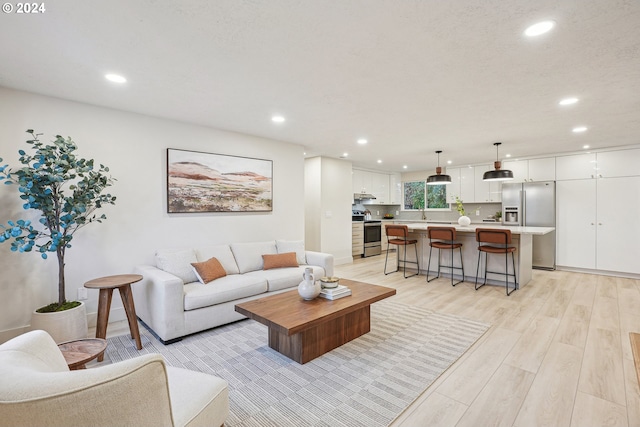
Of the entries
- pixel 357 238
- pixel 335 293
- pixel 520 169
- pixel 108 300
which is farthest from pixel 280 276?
pixel 520 169

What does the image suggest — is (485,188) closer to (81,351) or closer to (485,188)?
(485,188)

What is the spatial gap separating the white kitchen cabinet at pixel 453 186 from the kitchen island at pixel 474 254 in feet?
8.79

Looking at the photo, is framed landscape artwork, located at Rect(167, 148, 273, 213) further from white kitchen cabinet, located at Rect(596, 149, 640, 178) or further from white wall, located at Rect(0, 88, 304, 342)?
white kitchen cabinet, located at Rect(596, 149, 640, 178)

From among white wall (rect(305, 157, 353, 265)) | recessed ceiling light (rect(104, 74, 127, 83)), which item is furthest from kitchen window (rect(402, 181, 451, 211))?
recessed ceiling light (rect(104, 74, 127, 83))

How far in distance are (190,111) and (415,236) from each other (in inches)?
179

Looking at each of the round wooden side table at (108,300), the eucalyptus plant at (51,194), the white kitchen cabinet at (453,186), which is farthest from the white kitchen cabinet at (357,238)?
→ the eucalyptus plant at (51,194)

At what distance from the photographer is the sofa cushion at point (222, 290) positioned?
297cm

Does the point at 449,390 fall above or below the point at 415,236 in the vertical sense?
below

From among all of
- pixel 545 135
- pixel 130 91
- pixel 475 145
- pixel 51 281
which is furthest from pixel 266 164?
pixel 545 135

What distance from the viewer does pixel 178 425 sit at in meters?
1.17

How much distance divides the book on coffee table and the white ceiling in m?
1.95

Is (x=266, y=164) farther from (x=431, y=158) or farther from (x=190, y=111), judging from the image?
(x=431, y=158)

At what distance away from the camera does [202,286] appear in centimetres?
322

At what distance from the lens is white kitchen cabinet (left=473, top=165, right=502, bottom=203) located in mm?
7199
